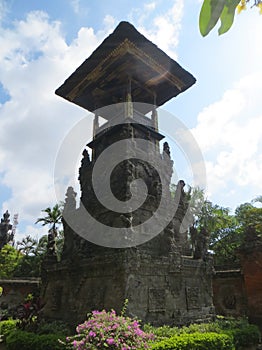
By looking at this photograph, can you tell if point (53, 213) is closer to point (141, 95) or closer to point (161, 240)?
point (141, 95)

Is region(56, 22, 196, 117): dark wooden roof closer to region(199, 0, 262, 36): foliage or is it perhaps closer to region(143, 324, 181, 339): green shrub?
region(143, 324, 181, 339): green shrub

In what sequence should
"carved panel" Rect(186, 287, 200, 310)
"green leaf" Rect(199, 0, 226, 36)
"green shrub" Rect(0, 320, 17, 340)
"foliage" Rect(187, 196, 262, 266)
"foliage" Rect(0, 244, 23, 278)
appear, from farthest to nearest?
"foliage" Rect(0, 244, 23, 278)
"foliage" Rect(187, 196, 262, 266)
"green shrub" Rect(0, 320, 17, 340)
"carved panel" Rect(186, 287, 200, 310)
"green leaf" Rect(199, 0, 226, 36)

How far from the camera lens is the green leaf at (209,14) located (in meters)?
0.85

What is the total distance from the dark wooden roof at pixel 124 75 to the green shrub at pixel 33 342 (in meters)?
9.66

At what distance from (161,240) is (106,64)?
24.3ft

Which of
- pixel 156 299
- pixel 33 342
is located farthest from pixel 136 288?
pixel 33 342

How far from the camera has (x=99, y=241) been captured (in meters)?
9.47

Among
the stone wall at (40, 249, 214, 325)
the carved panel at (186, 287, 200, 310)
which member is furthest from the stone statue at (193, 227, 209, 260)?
the carved panel at (186, 287, 200, 310)

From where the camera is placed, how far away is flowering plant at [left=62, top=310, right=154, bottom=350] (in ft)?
14.2

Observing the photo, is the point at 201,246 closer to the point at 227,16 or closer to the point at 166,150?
the point at 166,150

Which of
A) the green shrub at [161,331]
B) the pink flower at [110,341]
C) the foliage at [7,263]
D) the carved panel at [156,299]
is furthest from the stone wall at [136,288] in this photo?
the foliage at [7,263]

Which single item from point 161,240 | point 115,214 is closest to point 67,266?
point 115,214

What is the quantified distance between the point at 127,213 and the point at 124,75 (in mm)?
6459

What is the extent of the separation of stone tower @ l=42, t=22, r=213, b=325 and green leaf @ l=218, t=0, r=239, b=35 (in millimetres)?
7493
